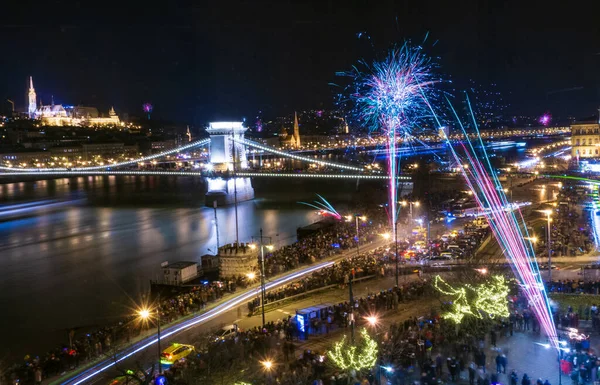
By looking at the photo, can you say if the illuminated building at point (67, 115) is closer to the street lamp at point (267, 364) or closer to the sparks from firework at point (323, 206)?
the sparks from firework at point (323, 206)

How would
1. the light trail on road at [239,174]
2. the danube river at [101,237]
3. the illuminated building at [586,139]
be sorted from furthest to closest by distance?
1. the illuminated building at [586,139]
2. the light trail on road at [239,174]
3. the danube river at [101,237]

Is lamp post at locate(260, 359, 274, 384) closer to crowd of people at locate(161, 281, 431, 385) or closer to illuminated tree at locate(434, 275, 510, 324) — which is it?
crowd of people at locate(161, 281, 431, 385)

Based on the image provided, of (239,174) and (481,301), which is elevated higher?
(239,174)

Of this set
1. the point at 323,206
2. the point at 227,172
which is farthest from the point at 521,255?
the point at 227,172

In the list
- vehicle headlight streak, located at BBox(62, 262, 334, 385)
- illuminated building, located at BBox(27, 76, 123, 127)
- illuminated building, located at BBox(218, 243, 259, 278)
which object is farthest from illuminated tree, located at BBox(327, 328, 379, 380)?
illuminated building, located at BBox(27, 76, 123, 127)

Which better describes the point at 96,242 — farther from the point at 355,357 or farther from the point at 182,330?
the point at 355,357

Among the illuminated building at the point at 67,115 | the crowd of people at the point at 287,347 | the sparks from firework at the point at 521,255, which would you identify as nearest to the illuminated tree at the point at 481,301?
the sparks from firework at the point at 521,255

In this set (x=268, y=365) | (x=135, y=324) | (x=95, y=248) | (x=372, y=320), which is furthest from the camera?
(x=95, y=248)
